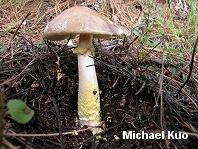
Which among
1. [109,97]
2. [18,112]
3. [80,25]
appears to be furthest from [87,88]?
[18,112]

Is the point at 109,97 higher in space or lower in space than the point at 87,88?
lower

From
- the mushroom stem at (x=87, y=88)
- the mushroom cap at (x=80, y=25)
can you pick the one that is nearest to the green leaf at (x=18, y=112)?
the mushroom cap at (x=80, y=25)

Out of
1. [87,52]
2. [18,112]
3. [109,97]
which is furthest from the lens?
[109,97]

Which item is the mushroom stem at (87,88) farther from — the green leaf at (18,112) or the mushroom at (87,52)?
the green leaf at (18,112)

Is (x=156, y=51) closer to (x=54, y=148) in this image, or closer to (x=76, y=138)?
(x=76, y=138)

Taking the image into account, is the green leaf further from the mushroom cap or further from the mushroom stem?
the mushroom stem

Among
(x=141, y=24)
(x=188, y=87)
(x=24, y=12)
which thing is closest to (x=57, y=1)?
(x=24, y=12)

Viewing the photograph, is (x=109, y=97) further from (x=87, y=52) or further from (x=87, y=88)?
(x=87, y=52)
